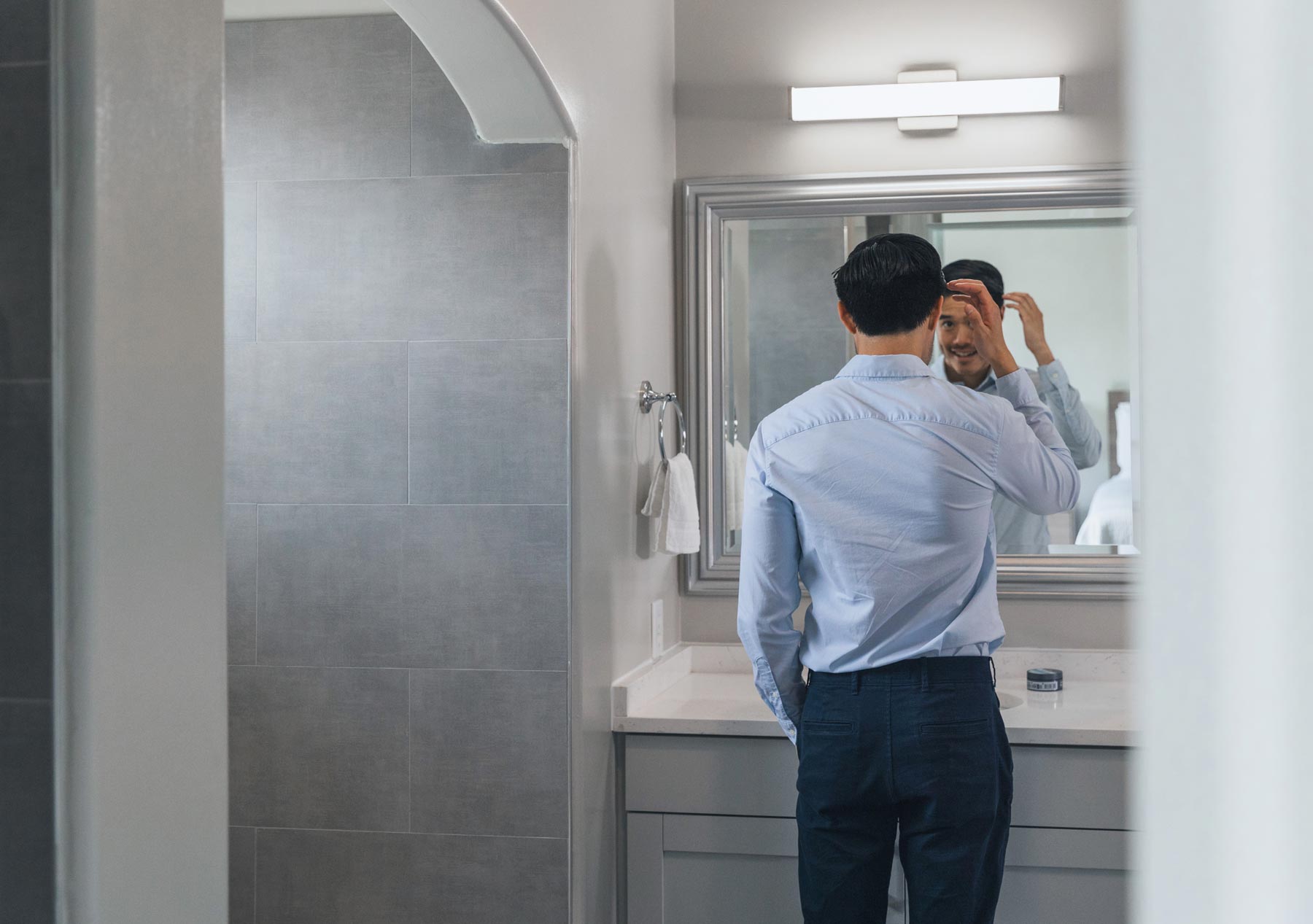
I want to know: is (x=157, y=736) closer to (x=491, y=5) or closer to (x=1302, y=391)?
(x=1302, y=391)

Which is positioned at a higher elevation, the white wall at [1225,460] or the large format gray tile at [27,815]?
the white wall at [1225,460]

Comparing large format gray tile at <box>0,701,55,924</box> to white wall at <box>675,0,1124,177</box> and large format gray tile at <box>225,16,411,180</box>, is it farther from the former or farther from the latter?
white wall at <box>675,0,1124,177</box>

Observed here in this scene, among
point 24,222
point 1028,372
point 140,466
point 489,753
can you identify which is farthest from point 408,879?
point 1028,372

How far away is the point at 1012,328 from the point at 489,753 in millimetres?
1350

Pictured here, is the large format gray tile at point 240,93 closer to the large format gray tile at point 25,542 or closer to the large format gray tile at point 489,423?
the large format gray tile at point 489,423

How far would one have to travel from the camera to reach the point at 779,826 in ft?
6.51

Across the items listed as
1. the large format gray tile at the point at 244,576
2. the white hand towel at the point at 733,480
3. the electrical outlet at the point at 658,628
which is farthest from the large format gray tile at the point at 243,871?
the white hand towel at the point at 733,480

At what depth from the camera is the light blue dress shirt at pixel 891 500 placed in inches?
62.5

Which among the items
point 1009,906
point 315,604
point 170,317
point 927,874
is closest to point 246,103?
point 315,604

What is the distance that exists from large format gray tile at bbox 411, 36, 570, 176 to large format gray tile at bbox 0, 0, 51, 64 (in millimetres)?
1115

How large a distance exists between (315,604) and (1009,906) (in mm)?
1255

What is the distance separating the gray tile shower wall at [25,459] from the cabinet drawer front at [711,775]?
1347mm

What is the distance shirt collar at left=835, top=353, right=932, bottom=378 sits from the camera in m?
1.63

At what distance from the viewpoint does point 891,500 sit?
159 centimetres
